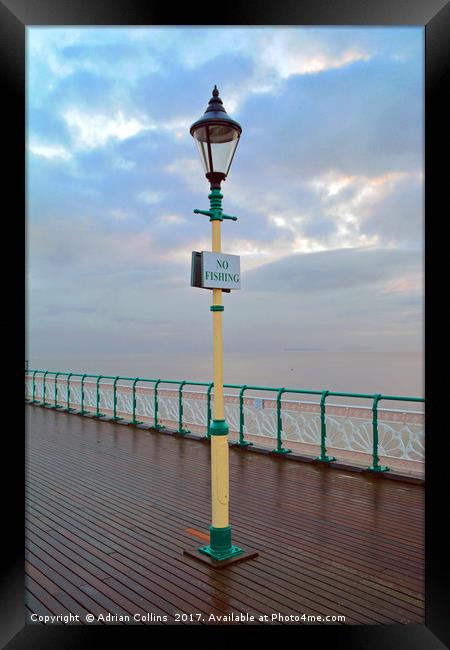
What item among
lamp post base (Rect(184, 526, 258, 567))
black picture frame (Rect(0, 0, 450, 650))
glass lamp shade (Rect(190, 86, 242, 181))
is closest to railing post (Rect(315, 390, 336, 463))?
lamp post base (Rect(184, 526, 258, 567))

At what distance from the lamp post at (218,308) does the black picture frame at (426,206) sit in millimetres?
1360

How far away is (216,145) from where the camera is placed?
476 centimetres

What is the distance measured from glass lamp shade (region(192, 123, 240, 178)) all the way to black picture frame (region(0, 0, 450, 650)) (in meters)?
1.33

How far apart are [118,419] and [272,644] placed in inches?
454

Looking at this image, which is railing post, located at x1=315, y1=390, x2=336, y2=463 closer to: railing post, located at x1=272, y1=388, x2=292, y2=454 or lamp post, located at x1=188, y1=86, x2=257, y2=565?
railing post, located at x1=272, y1=388, x2=292, y2=454

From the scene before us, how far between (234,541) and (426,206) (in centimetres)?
407

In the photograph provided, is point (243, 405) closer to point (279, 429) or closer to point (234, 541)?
point (279, 429)

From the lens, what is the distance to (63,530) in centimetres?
579

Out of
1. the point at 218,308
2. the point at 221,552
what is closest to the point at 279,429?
the point at 221,552

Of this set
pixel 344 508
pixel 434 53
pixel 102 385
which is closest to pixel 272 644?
pixel 344 508

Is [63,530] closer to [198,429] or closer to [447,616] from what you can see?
[447,616]

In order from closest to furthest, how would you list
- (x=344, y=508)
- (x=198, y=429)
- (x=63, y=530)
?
(x=63, y=530)
(x=344, y=508)
(x=198, y=429)

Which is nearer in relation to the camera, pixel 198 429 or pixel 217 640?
pixel 217 640

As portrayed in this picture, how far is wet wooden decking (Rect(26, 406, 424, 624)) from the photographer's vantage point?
401 cm
